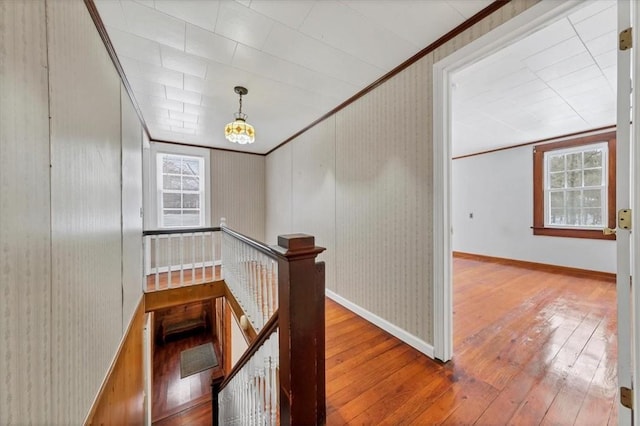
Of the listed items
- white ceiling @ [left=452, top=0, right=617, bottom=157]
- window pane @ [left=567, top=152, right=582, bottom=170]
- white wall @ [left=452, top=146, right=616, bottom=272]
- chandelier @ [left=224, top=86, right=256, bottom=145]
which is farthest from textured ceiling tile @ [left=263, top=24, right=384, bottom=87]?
Result: window pane @ [left=567, top=152, right=582, bottom=170]

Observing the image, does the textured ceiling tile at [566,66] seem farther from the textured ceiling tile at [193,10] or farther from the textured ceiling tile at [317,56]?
the textured ceiling tile at [193,10]

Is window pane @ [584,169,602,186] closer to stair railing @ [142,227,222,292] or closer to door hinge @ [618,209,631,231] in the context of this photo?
door hinge @ [618,209,631,231]

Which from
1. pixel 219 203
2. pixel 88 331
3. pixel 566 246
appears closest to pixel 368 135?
pixel 88 331

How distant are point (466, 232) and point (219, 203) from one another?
5723mm

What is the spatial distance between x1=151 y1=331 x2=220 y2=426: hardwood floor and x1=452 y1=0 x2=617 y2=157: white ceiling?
5.33 meters

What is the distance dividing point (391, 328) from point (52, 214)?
8.02 feet

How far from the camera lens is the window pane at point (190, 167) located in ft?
15.0

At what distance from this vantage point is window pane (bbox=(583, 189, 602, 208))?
3.90 m

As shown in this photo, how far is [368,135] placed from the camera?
8.21ft

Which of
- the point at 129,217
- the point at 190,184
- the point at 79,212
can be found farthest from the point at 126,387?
the point at 190,184

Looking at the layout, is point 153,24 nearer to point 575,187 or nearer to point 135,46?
point 135,46

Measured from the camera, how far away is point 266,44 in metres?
1.83

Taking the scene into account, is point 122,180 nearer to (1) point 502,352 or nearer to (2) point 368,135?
(2) point 368,135

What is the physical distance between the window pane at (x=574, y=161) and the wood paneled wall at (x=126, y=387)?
6.83 m
